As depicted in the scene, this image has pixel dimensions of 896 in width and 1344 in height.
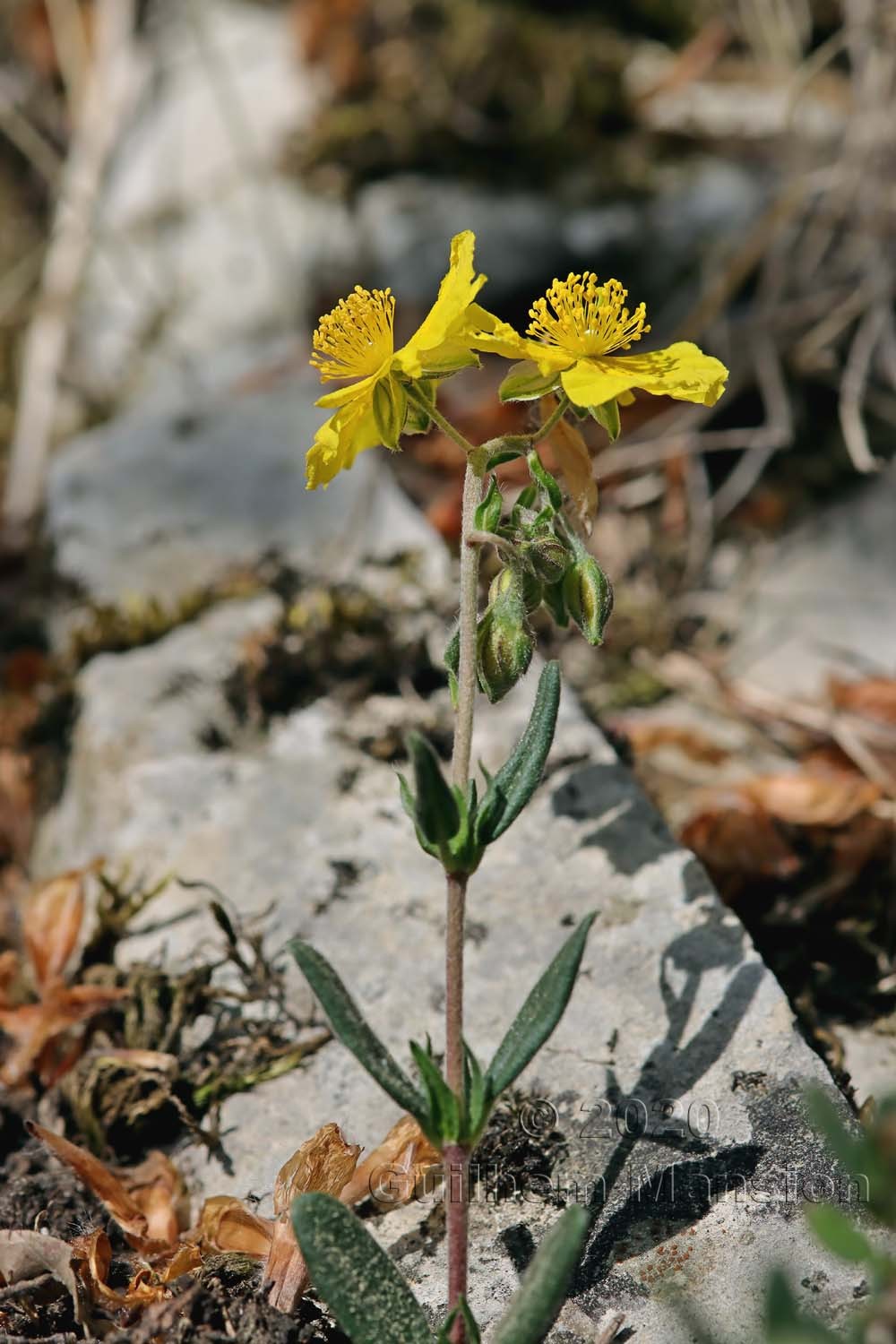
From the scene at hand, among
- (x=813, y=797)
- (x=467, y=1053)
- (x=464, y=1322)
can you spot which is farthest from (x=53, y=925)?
(x=813, y=797)

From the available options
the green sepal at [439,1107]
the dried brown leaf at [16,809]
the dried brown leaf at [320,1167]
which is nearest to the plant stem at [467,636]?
the green sepal at [439,1107]

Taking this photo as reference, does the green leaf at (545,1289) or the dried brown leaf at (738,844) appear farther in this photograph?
the dried brown leaf at (738,844)

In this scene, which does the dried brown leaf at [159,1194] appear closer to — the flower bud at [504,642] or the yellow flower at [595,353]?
the flower bud at [504,642]

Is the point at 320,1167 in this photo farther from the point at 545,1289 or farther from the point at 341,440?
the point at 341,440

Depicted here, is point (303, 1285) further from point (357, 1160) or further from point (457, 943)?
point (457, 943)

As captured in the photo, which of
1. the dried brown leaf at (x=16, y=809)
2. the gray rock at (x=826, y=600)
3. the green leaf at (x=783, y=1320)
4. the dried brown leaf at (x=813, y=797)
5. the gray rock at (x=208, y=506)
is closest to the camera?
the green leaf at (x=783, y=1320)

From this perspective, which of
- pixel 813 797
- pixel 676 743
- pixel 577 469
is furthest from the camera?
pixel 676 743

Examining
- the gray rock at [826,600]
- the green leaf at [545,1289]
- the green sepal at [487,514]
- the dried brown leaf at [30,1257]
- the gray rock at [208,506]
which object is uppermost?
the gray rock at [208,506]
